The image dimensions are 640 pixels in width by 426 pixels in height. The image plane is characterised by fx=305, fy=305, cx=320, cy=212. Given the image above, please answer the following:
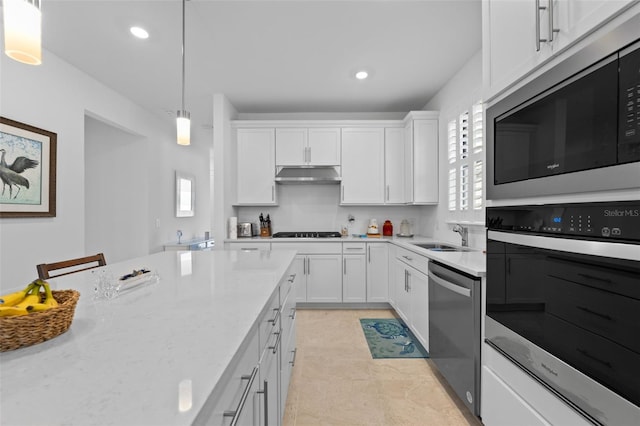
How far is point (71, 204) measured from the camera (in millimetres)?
3131

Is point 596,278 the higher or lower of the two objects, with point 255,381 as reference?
higher

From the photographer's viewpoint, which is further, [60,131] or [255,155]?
[255,155]

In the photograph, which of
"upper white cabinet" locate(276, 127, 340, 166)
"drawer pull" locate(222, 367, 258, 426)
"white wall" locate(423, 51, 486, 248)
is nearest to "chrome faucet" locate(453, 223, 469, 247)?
"white wall" locate(423, 51, 486, 248)

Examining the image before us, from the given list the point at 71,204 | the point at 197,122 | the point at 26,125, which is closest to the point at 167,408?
the point at 26,125

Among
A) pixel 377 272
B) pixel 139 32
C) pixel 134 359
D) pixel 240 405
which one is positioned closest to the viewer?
pixel 134 359

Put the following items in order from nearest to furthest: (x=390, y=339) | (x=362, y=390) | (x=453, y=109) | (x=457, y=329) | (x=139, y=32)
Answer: (x=457, y=329)
(x=362, y=390)
(x=139, y=32)
(x=390, y=339)
(x=453, y=109)

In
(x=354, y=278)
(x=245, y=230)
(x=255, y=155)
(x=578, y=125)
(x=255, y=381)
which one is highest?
(x=255, y=155)

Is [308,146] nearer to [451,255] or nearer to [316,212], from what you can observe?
[316,212]

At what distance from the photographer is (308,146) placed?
13.3ft

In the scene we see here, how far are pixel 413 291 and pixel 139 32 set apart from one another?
325cm

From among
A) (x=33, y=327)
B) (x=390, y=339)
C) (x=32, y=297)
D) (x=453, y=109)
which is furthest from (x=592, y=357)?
(x=453, y=109)

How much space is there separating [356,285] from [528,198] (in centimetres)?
285

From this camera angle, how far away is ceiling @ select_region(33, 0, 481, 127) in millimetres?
2227

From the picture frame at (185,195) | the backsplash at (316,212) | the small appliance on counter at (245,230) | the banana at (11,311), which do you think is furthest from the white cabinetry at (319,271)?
the banana at (11,311)
